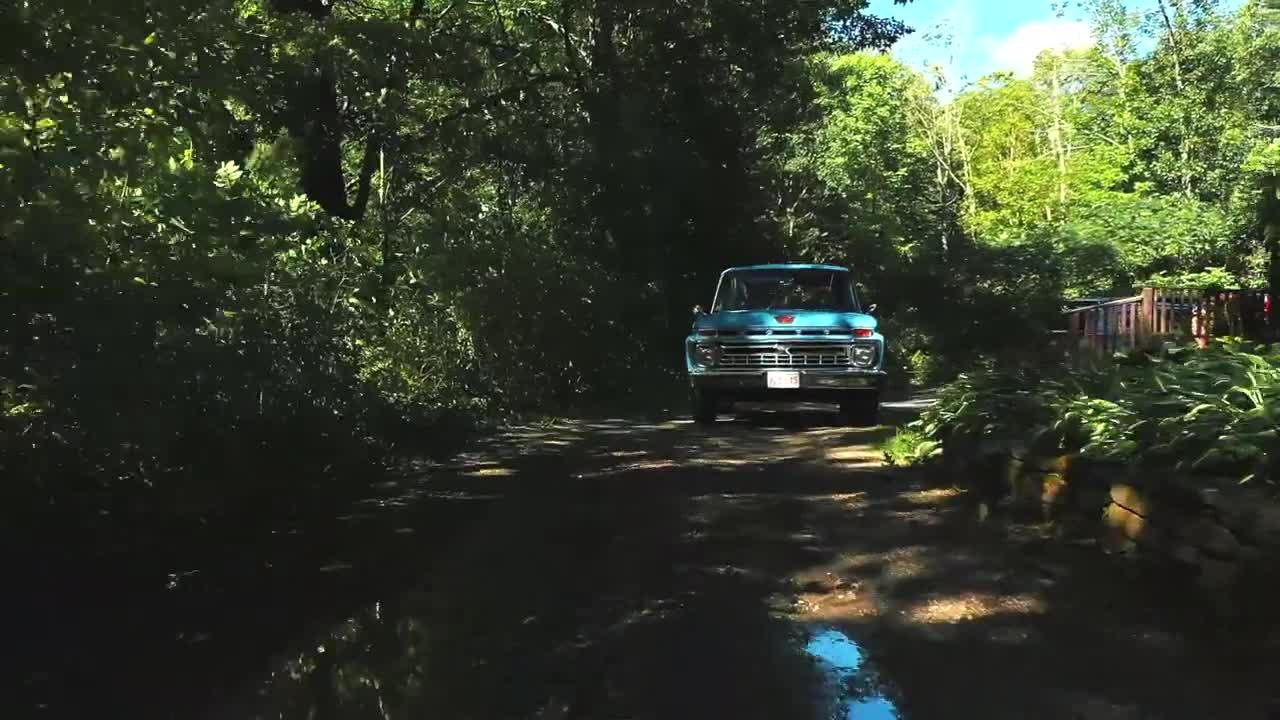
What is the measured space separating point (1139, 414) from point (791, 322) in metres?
6.51

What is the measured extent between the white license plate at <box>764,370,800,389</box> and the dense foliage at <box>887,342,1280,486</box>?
2.76m

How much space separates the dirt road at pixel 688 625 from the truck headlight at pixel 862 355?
450 cm

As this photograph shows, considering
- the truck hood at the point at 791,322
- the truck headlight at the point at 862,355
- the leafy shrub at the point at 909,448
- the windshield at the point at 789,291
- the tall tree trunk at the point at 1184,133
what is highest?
the tall tree trunk at the point at 1184,133

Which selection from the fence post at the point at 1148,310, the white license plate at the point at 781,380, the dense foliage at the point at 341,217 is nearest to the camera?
the dense foliage at the point at 341,217

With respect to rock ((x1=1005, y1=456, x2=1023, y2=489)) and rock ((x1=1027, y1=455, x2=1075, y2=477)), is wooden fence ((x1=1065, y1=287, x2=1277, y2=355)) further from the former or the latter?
rock ((x1=1027, y1=455, x2=1075, y2=477))

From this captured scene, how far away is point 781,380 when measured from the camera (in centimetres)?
1283

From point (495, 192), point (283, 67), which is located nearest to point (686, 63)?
point (495, 192)

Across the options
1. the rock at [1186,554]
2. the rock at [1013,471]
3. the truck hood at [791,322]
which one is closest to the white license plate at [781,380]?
the truck hood at [791,322]

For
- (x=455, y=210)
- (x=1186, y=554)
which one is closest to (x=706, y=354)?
(x=455, y=210)

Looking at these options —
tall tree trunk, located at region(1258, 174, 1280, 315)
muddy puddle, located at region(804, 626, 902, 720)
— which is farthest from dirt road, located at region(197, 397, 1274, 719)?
tall tree trunk, located at region(1258, 174, 1280, 315)

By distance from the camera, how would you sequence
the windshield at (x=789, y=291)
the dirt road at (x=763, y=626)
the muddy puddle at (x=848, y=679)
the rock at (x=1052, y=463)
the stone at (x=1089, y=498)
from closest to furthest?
the muddy puddle at (x=848, y=679) → the dirt road at (x=763, y=626) → the stone at (x=1089, y=498) → the rock at (x=1052, y=463) → the windshield at (x=789, y=291)

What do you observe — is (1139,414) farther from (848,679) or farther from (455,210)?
(455,210)

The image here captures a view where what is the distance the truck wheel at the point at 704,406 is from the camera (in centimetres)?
1342

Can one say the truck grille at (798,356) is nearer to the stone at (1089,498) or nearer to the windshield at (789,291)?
the windshield at (789,291)
